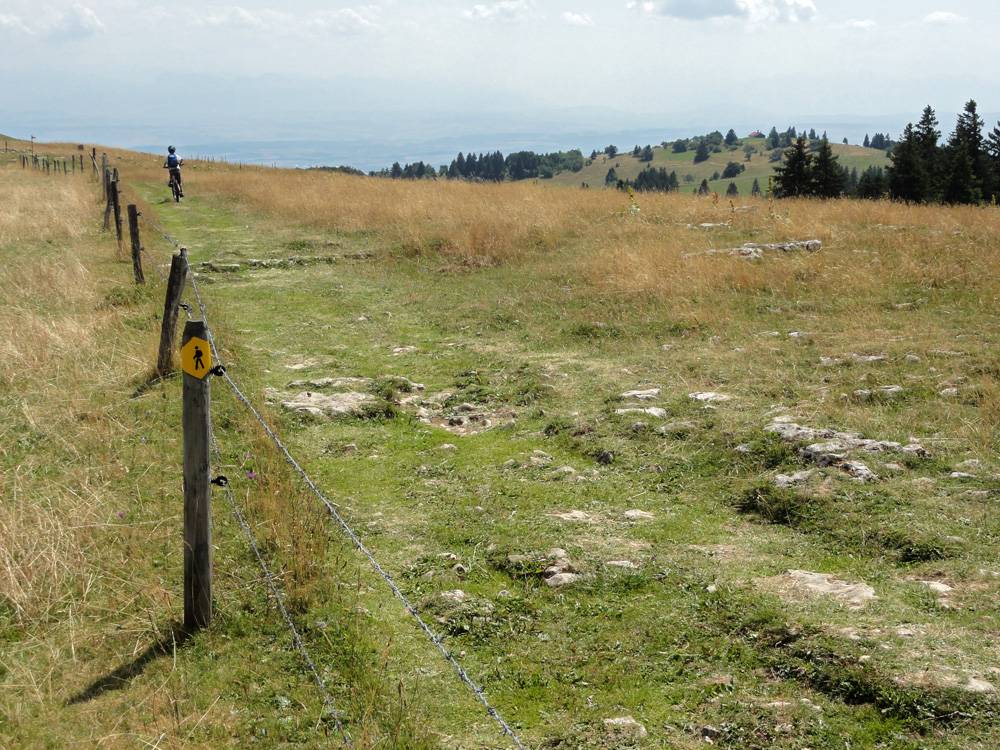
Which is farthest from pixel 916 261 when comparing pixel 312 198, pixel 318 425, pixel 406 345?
pixel 312 198

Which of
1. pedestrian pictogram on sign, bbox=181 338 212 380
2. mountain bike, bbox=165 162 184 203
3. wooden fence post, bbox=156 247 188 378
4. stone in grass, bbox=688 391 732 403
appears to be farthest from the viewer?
mountain bike, bbox=165 162 184 203

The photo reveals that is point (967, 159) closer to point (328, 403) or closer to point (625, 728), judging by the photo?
point (328, 403)

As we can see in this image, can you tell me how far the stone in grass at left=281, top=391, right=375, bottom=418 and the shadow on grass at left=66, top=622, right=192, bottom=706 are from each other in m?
4.83

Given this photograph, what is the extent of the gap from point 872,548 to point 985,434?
2581mm

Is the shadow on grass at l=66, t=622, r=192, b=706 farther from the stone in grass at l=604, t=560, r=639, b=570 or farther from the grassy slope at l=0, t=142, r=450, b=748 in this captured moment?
the stone in grass at l=604, t=560, r=639, b=570

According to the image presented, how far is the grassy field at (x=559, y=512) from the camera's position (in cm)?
501

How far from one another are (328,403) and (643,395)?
4.09 meters

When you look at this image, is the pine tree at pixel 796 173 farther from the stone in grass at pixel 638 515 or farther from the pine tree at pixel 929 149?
the stone in grass at pixel 638 515

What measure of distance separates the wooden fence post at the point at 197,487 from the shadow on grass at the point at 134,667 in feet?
0.32

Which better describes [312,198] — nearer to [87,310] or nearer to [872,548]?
[87,310]

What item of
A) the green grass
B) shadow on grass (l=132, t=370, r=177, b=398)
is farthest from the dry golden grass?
shadow on grass (l=132, t=370, r=177, b=398)

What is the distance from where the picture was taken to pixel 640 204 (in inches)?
966

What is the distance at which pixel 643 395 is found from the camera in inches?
418

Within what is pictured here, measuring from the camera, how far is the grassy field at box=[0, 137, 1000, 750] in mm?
5008
